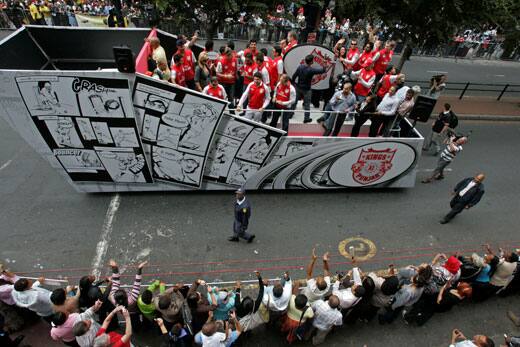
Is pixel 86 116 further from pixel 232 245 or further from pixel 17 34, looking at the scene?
pixel 232 245

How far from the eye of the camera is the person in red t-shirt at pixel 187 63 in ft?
25.3

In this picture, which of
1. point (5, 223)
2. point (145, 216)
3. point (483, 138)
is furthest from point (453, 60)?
point (5, 223)

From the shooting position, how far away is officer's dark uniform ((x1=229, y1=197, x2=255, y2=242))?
612cm

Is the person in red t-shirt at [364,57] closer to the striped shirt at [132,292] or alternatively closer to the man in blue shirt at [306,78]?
the man in blue shirt at [306,78]

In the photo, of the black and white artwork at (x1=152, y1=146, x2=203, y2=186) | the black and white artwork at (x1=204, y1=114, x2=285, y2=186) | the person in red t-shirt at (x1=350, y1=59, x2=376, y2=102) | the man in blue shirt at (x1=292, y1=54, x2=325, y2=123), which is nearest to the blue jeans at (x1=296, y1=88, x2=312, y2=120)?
the man in blue shirt at (x1=292, y1=54, x2=325, y2=123)

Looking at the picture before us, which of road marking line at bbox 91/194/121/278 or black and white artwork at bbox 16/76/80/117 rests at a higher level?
black and white artwork at bbox 16/76/80/117

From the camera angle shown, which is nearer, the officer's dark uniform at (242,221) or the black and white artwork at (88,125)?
the black and white artwork at (88,125)

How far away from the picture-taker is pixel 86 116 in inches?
251

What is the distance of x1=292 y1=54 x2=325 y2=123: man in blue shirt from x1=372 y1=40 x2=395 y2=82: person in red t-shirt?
2537mm

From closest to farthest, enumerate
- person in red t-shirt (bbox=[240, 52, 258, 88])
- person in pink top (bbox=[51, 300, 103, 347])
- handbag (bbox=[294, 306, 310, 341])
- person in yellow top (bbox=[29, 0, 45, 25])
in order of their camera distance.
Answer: person in pink top (bbox=[51, 300, 103, 347]) → handbag (bbox=[294, 306, 310, 341]) → person in red t-shirt (bbox=[240, 52, 258, 88]) → person in yellow top (bbox=[29, 0, 45, 25])

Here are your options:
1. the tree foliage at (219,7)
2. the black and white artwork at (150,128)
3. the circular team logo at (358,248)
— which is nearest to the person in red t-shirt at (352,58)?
the tree foliage at (219,7)

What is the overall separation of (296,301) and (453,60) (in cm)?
2267

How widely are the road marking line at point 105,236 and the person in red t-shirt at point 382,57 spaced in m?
7.64

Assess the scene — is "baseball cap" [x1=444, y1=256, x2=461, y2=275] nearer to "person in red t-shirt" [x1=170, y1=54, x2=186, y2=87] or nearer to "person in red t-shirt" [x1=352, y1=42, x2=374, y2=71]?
"person in red t-shirt" [x1=352, y1=42, x2=374, y2=71]
